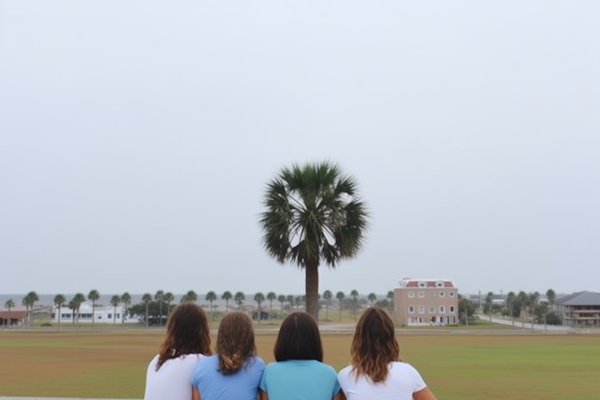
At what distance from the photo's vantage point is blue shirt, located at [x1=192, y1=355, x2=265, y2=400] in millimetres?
4574

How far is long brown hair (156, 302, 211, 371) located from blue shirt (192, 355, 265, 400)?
0.22 meters

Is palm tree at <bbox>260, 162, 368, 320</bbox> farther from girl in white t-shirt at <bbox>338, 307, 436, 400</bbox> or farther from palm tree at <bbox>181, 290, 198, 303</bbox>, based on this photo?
girl in white t-shirt at <bbox>338, 307, 436, 400</bbox>

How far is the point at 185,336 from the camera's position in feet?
16.1

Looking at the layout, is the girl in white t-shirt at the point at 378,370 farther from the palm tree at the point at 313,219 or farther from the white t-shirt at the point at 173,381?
the palm tree at the point at 313,219

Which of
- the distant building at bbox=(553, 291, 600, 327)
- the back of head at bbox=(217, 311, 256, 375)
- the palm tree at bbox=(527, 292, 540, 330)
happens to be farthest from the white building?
the back of head at bbox=(217, 311, 256, 375)

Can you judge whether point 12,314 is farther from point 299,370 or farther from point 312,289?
point 299,370

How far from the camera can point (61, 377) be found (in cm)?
2439

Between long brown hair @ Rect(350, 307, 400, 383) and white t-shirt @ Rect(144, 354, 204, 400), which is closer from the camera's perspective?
long brown hair @ Rect(350, 307, 400, 383)

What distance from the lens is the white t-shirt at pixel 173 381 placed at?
15.5ft

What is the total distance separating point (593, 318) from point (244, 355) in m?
125

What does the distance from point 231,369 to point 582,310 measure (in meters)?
127

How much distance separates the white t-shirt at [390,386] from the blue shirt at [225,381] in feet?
2.19

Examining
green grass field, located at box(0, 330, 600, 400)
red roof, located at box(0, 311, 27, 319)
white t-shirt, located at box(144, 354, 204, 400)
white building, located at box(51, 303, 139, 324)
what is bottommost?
white building, located at box(51, 303, 139, 324)

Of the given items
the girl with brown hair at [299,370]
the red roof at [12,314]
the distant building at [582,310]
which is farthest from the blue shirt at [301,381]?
the red roof at [12,314]
